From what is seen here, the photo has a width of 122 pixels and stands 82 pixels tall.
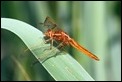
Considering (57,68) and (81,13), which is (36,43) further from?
(81,13)

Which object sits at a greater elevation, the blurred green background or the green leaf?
the green leaf

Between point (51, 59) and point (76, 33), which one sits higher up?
point (51, 59)

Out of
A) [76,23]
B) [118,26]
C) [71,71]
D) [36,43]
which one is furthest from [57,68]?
[118,26]

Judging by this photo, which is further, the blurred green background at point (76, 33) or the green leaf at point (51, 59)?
the blurred green background at point (76, 33)

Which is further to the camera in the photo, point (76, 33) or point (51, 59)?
point (76, 33)

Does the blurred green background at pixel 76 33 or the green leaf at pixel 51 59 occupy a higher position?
the green leaf at pixel 51 59
